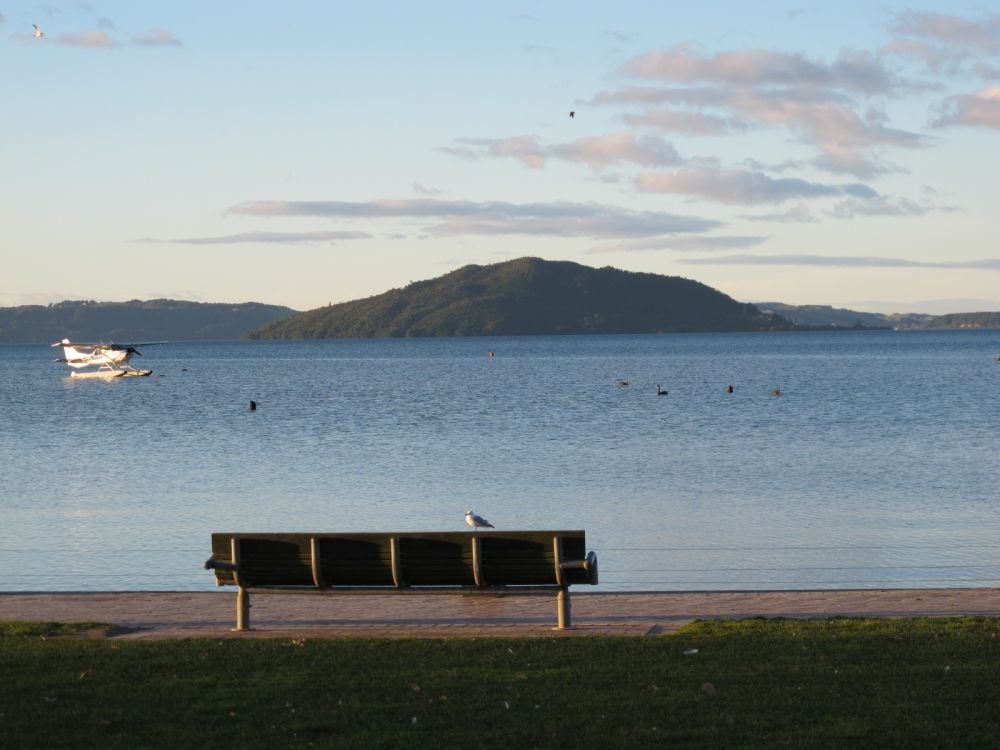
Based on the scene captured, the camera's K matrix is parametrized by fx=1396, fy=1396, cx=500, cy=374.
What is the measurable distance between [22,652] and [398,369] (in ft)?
379

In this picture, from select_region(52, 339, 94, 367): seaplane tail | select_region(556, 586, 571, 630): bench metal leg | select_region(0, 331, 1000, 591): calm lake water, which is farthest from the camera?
select_region(52, 339, 94, 367): seaplane tail

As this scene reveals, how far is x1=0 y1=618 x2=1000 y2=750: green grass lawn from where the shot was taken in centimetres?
689

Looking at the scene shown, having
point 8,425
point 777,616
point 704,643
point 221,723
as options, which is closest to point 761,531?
point 777,616

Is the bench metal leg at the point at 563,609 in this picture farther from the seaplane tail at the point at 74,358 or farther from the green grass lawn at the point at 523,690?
the seaplane tail at the point at 74,358

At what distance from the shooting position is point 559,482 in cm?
2769

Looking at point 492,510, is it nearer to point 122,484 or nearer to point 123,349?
point 122,484

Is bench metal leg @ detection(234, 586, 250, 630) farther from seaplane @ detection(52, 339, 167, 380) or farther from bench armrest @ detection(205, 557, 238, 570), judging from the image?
seaplane @ detection(52, 339, 167, 380)

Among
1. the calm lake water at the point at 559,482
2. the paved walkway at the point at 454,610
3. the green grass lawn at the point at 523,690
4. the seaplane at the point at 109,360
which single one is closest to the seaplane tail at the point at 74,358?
the seaplane at the point at 109,360

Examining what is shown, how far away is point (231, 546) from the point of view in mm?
10414

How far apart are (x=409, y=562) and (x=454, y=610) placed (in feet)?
5.82

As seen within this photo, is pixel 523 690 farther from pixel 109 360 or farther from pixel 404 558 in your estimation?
pixel 109 360

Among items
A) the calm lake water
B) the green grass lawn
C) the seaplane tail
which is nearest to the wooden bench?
the green grass lawn

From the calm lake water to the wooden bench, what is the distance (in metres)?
4.77

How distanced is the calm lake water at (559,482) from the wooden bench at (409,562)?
477cm
